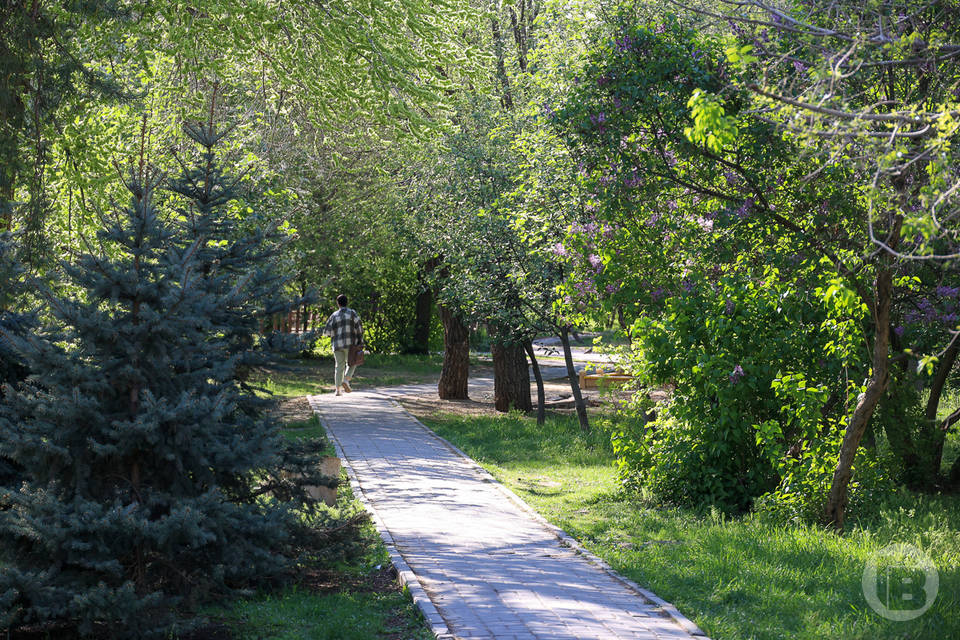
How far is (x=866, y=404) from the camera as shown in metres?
8.19

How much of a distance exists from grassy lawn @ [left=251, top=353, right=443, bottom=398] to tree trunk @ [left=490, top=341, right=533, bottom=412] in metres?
4.13

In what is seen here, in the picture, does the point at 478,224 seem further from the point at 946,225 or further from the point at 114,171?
the point at 946,225

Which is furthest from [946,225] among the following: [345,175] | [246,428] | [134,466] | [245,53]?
[345,175]

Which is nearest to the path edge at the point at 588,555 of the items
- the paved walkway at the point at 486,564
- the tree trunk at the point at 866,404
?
the paved walkway at the point at 486,564

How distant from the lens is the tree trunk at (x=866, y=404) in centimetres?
803

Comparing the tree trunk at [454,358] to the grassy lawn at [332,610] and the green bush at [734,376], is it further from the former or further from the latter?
the grassy lawn at [332,610]

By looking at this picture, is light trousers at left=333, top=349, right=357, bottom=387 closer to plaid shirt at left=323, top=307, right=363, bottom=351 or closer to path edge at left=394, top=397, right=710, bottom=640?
plaid shirt at left=323, top=307, right=363, bottom=351

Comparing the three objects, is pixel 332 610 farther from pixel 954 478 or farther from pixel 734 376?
pixel 954 478

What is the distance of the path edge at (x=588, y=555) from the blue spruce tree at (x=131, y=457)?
8.73 feet

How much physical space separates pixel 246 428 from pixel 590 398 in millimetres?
17255

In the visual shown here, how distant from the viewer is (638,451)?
36.1 feet

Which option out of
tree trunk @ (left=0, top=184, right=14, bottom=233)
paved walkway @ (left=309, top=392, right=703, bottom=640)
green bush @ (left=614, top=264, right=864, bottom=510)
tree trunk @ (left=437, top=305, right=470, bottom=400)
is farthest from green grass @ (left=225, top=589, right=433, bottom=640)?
tree trunk @ (left=437, top=305, right=470, bottom=400)

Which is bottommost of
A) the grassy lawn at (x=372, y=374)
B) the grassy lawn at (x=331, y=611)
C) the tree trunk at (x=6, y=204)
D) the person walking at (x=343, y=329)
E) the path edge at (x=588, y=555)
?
the grassy lawn at (x=331, y=611)

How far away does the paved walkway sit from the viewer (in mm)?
6102
